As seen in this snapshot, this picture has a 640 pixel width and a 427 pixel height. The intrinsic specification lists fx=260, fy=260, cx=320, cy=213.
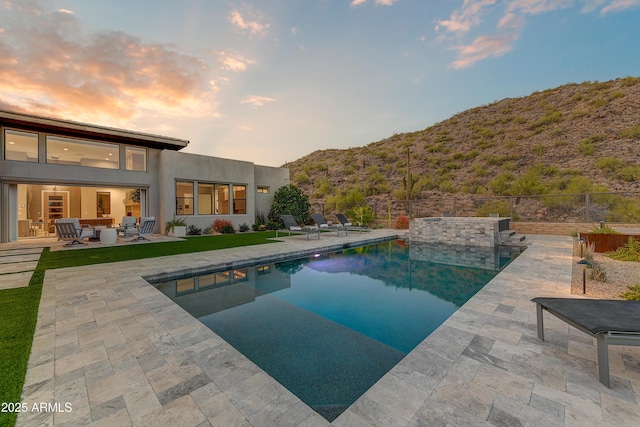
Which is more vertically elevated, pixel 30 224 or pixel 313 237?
pixel 30 224

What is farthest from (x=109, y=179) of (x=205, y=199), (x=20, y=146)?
(x=205, y=199)

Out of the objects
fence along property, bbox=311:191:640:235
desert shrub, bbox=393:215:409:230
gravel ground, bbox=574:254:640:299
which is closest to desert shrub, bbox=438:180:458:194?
fence along property, bbox=311:191:640:235

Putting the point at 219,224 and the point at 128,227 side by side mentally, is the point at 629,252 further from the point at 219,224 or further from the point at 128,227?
the point at 128,227

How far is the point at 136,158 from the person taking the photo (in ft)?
41.3

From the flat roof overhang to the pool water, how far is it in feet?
31.9

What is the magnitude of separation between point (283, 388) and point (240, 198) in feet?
45.6

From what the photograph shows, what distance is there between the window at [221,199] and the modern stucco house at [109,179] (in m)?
0.05

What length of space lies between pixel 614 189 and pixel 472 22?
12946 millimetres

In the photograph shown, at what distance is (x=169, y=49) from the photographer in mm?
10336

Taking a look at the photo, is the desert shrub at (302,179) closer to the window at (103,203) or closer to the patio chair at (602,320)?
the window at (103,203)

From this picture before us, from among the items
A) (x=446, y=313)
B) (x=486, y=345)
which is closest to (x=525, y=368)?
(x=486, y=345)

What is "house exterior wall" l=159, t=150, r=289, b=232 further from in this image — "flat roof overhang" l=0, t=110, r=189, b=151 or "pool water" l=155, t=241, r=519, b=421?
"pool water" l=155, t=241, r=519, b=421

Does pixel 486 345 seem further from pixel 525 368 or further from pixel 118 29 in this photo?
pixel 118 29

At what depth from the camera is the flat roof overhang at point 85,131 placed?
939 cm
